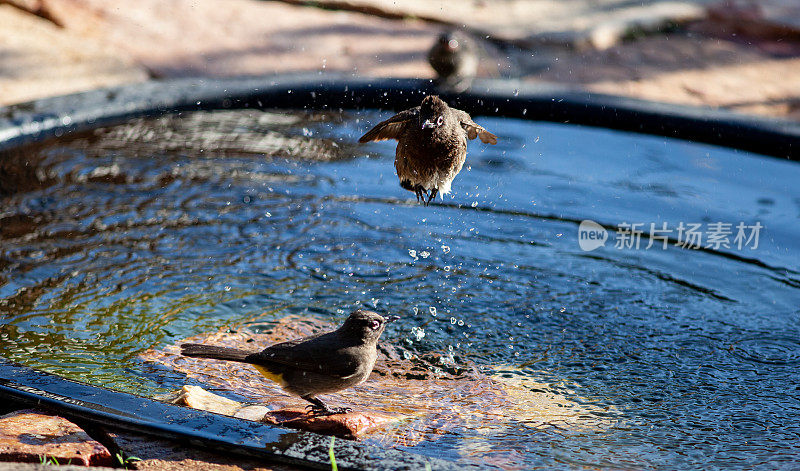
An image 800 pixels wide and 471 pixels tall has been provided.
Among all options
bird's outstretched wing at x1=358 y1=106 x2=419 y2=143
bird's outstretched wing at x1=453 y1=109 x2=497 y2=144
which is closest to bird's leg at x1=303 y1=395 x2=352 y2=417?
bird's outstretched wing at x1=358 y1=106 x2=419 y2=143

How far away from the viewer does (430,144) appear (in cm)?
292

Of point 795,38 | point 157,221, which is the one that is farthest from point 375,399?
point 795,38

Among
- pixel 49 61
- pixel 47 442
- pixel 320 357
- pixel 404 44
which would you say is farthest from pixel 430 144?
pixel 404 44

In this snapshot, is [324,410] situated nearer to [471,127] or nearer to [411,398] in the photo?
[411,398]

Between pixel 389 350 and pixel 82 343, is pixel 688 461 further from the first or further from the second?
pixel 82 343

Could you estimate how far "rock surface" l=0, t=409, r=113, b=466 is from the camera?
243 centimetres

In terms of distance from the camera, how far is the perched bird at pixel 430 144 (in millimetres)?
2918

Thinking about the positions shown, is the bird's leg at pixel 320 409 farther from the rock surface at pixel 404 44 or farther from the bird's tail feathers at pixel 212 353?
the rock surface at pixel 404 44

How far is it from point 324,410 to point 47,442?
84 centimetres

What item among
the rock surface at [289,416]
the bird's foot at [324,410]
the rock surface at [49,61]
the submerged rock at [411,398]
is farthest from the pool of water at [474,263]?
the rock surface at [49,61]

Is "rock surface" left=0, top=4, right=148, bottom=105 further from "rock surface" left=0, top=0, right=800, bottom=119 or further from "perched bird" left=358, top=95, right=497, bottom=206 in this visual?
"perched bird" left=358, top=95, right=497, bottom=206

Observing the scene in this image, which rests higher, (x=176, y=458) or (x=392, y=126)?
(x=392, y=126)

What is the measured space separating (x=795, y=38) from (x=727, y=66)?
1.15 meters

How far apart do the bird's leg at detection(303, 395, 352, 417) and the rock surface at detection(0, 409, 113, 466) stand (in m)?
0.68
